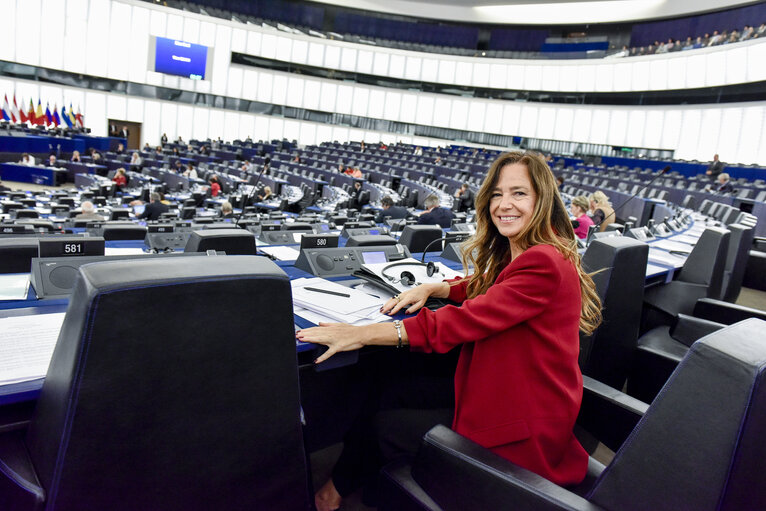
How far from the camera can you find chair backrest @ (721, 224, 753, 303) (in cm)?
299

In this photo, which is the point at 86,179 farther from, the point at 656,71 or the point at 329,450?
the point at 656,71

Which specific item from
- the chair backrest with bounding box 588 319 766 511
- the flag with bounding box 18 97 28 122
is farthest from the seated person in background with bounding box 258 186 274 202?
the flag with bounding box 18 97 28 122

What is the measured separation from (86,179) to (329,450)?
1414 centimetres

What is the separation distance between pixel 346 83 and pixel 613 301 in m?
26.8

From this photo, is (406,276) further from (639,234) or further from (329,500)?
(639,234)

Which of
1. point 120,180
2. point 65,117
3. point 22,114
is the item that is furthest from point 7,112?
point 120,180

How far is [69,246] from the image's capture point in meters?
1.58

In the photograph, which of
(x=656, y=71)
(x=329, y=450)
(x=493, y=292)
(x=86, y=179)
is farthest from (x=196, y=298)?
(x=656, y=71)

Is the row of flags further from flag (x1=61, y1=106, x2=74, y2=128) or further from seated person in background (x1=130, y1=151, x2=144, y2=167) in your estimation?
seated person in background (x1=130, y1=151, x2=144, y2=167)

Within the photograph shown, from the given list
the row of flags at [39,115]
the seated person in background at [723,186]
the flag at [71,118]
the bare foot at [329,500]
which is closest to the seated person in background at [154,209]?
the bare foot at [329,500]

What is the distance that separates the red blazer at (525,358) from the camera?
47.1 inches

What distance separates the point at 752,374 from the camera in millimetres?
689

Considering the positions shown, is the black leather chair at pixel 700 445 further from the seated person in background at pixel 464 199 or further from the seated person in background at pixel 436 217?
the seated person in background at pixel 464 199

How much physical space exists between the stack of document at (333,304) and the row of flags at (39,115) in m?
23.0
